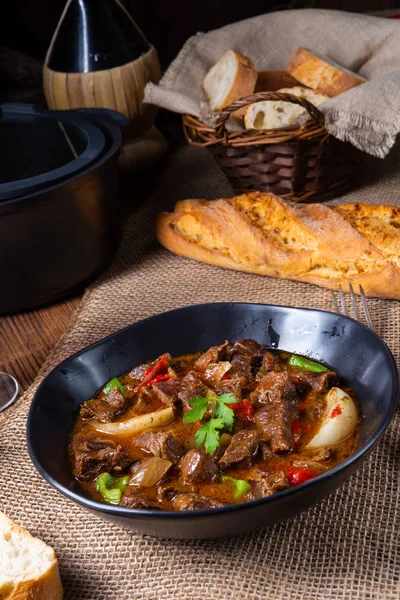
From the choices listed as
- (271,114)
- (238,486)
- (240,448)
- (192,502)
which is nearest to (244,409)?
(240,448)

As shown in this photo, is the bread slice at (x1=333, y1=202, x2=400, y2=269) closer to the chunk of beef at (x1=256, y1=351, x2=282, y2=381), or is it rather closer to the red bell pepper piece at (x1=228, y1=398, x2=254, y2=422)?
the chunk of beef at (x1=256, y1=351, x2=282, y2=381)

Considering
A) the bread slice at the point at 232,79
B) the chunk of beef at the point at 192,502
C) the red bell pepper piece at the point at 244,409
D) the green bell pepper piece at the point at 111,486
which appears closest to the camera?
the chunk of beef at the point at 192,502

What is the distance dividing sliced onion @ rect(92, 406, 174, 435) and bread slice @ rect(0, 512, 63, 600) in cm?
44

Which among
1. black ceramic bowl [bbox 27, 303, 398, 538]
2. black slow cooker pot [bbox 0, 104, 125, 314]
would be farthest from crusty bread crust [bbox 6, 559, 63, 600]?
black slow cooker pot [bbox 0, 104, 125, 314]

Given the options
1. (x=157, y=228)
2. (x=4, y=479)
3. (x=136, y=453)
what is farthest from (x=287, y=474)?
(x=157, y=228)

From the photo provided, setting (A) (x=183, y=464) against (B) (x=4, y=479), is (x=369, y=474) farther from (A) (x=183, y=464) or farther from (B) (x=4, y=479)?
(B) (x=4, y=479)

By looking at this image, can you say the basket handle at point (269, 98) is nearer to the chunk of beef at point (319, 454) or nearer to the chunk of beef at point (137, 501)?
the chunk of beef at point (319, 454)

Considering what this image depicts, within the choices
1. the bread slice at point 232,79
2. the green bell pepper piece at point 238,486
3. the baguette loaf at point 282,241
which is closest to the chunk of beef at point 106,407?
the green bell pepper piece at point 238,486

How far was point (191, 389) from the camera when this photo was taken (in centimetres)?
256

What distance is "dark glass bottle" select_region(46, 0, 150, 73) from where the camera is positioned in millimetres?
4516

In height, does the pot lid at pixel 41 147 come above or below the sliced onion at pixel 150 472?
above

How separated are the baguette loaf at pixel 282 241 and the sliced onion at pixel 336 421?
100 cm

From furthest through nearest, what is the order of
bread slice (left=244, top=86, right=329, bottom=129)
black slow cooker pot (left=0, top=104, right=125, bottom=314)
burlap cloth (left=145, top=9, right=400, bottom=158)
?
burlap cloth (left=145, top=9, right=400, bottom=158) → bread slice (left=244, top=86, right=329, bottom=129) → black slow cooker pot (left=0, top=104, right=125, bottom=314)

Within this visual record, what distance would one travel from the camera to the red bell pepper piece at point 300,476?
2.14 metres
